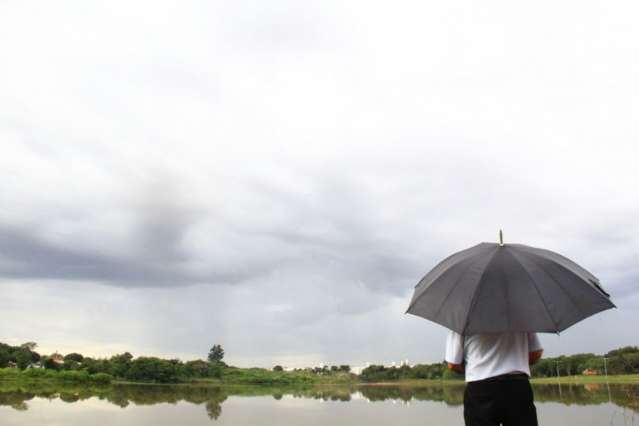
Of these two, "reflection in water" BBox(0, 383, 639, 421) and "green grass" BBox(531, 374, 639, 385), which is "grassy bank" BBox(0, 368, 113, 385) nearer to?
"reflection in water" BBox(0, 383, 639, 421)

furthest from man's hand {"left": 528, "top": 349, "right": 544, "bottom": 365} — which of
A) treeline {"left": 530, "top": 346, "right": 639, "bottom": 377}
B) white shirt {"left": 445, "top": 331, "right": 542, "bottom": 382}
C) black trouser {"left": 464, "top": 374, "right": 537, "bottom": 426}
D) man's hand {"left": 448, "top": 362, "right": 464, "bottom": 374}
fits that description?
treeline {"left": 530, "top": 346, "right": 639, "bottom": 377}

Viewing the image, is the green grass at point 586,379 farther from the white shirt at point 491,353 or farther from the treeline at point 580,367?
the white shirt at point 491,353

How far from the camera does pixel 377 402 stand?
2298 cm

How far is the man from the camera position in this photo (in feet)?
8.54

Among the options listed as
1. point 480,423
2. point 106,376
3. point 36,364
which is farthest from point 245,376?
point 480,423

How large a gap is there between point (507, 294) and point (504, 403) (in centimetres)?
49

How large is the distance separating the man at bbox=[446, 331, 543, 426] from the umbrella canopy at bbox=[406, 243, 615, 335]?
0.14m

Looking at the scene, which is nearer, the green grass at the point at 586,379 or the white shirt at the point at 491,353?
the white shirt at the point at 491,353

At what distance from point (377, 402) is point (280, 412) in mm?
5794

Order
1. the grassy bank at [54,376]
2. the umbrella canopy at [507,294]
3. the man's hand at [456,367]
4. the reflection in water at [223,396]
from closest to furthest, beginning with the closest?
the umbrella canopy at [507,294] → the man's hand at [456,367] → the reflection in water at [223,396] → the grassy bank at [54,376]

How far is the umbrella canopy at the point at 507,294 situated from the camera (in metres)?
2.59

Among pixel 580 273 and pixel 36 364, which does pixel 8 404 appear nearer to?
pixel 580 273

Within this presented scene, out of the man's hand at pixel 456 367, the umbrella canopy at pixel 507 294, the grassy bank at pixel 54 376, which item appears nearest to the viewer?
the umbrella canopy at pixel 507 294

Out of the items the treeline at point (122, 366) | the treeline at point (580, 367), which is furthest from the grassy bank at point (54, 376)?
the treeline at point (580, 367)
